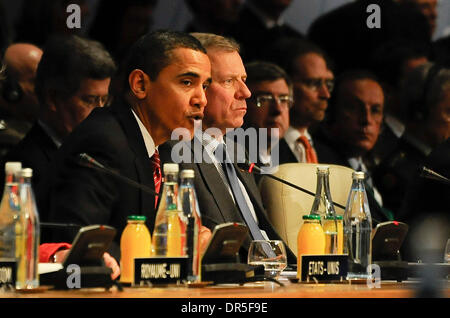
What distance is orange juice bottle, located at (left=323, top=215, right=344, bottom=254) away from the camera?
8.95 feet

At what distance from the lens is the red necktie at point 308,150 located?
465 centimetres

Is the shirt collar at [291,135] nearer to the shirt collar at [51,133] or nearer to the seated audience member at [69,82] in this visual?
the seated audience member at [69,82]

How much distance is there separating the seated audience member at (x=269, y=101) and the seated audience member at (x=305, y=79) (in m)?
0.26

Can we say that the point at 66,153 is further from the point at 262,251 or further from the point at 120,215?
the point at 262,251

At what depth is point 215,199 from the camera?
335 centimetres

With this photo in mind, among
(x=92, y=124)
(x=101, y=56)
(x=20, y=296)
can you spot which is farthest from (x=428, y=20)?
(x=20, y=296)

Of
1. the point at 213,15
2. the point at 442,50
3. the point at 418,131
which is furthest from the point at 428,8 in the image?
the point at 213,15

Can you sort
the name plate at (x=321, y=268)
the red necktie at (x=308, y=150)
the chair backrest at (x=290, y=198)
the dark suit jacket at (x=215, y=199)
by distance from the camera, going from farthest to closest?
the red necktie at (x=308, y=150) < the chair backrest at (x=290, y=198) < the dark suit jacket at (x=215, y=199) < the name plate at (x=321, y=268)

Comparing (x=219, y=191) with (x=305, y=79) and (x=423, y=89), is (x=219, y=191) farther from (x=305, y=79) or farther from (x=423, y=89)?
(x=423, y=89)

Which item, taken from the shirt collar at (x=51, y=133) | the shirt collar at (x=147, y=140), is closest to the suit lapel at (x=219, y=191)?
the shirt collar at (x=147, y=140)

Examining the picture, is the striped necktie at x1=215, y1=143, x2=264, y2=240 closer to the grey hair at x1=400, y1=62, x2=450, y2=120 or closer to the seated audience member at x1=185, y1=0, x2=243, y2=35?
the seated audience member at x1=185, y1=0, x2=243, y2=35

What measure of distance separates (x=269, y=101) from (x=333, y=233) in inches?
72.4

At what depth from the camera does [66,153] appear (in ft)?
9.55
